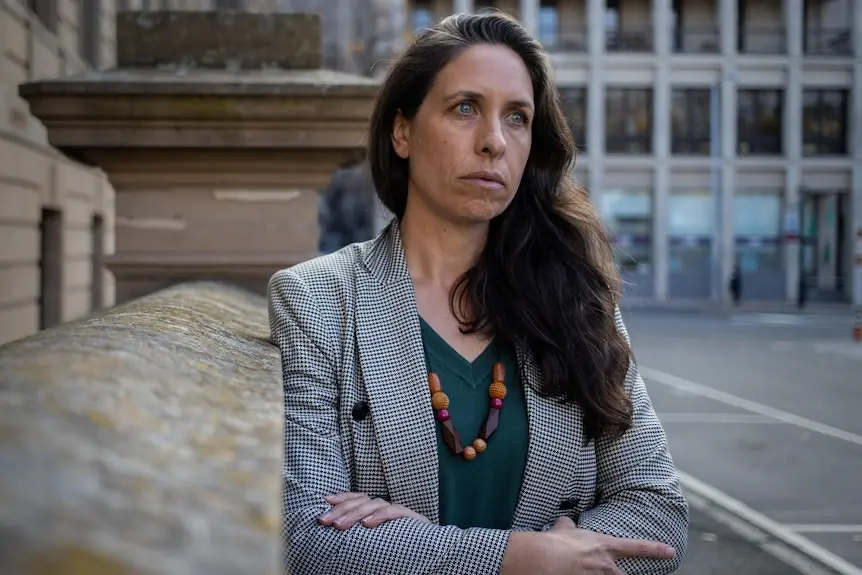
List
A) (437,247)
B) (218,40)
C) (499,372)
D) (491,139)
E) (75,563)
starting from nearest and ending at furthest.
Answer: (75,563), (499,372), (491,139), (437,247), (218,40)

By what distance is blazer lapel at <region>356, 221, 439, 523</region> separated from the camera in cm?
229

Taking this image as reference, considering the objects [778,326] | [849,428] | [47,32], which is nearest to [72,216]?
[47,32]

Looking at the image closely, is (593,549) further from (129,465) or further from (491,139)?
(129,465)

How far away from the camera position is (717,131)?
137 ft

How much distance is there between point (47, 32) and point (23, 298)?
282 cm

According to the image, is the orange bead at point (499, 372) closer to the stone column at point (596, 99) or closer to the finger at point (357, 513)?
the finger at point (357, 513)

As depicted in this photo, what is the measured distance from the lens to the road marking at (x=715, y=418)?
11.6 metres

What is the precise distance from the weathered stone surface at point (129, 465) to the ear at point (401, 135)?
1.39 meters

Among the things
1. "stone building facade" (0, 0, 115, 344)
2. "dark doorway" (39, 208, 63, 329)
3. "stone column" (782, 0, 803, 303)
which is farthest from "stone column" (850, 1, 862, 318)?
"dark doorway" (39, 208, 63, 329)

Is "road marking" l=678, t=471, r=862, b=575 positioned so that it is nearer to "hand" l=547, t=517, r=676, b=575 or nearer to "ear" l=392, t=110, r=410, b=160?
"hand" l=547, t=517, r=676, b=575

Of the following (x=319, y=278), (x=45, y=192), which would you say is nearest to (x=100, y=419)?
(x=319, y=278)

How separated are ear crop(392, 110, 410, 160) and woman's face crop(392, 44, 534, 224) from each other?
0.12 metres

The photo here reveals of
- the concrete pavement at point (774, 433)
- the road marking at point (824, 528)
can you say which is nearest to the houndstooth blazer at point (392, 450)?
the concrete pavement at point (774, 433)

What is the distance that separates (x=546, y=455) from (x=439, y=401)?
0.88 feet
